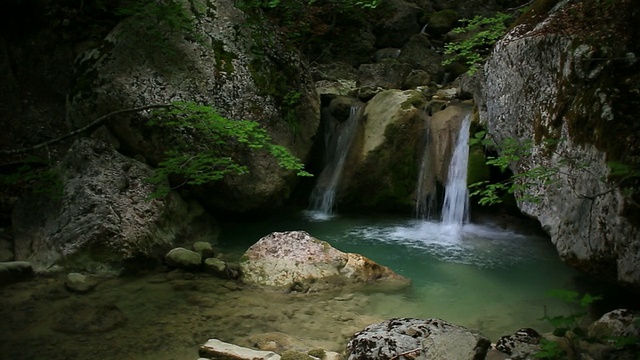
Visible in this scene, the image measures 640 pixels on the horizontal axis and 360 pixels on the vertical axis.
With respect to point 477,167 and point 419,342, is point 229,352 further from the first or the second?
point 477,167

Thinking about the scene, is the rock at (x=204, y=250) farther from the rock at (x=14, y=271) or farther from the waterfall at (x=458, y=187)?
the waterfall at (x=458, y=187)

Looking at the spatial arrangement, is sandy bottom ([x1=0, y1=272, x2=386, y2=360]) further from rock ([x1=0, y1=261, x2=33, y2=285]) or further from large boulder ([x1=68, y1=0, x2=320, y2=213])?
large boulder ([x1=68, y1=0, x2=320, y2=213])

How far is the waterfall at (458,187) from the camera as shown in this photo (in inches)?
335

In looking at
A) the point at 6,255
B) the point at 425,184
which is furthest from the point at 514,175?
the point at 6,255

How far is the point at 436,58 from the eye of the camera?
13.6 m

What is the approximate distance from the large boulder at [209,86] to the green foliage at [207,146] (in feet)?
0.40

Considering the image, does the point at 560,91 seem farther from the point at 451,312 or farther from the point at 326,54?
the point at 326,54

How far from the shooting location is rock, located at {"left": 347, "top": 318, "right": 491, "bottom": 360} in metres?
3.71

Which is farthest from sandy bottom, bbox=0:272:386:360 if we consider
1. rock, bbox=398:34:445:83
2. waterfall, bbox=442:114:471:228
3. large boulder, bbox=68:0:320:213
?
rock, bbox=398:34:445:83

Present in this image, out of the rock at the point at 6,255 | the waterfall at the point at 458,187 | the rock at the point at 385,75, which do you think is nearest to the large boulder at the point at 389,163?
the waterfall at the point at 458,187

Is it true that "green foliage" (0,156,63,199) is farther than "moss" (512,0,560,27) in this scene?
No

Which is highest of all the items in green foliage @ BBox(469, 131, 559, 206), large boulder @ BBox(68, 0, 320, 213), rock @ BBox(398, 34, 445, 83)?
rock @ BBox(398, 34, 445, 83)

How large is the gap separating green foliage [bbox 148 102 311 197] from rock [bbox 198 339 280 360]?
7.69 ft

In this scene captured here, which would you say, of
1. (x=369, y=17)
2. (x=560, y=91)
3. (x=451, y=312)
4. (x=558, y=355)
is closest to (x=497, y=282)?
(x=451, y=312)
